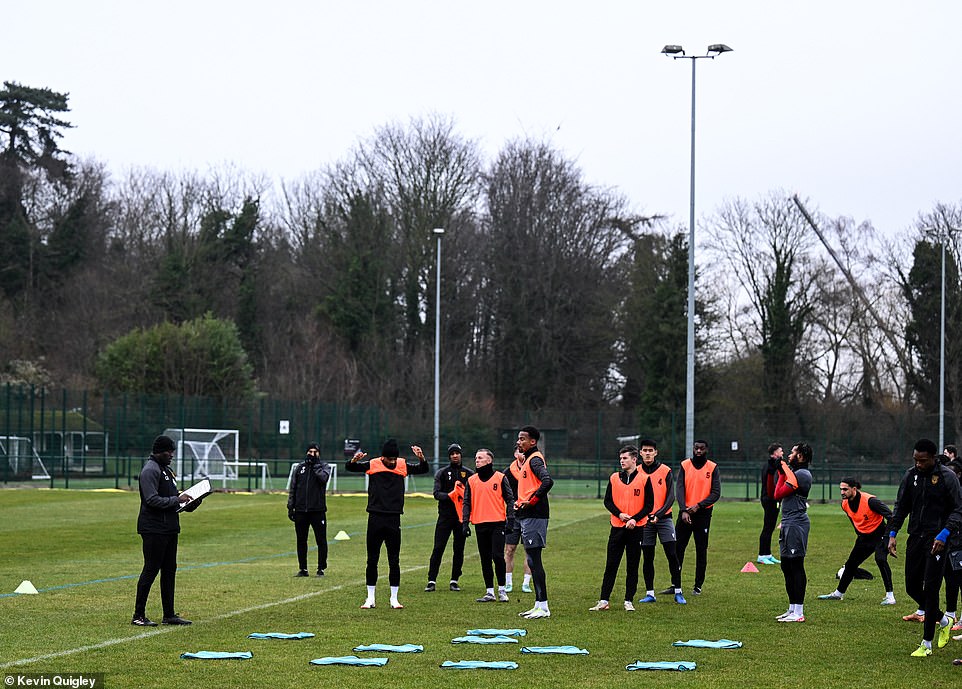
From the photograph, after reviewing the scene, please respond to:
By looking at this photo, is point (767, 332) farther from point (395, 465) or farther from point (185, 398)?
point (395, 465)

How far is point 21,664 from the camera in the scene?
36.2 ft

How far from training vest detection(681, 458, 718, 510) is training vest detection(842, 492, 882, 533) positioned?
1941 millimetres

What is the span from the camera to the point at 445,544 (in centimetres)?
1764

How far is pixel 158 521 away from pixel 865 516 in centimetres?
858

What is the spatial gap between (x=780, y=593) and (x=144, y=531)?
848 centimetres

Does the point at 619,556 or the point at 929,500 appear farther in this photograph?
the point at 619,556

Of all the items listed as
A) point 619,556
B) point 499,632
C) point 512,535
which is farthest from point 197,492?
point 619,556

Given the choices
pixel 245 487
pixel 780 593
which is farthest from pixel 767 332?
pixel 780 593

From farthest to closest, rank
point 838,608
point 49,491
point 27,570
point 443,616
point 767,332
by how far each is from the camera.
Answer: point 767,332, point 49,491, point 27,570, point 838,608, point 443,616

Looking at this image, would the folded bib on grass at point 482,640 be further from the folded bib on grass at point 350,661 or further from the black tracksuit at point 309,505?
→ the black tracksuit at point 309,505

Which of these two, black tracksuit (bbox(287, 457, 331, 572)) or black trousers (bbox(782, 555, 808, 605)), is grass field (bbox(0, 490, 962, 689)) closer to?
black trousers (bbox(782, 555, 808, 605))

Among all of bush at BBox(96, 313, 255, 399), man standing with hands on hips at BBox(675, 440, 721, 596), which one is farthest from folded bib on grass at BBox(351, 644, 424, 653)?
bush at BBox(96, 313, 255, 399)

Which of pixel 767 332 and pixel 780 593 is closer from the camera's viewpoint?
pixel 780 593

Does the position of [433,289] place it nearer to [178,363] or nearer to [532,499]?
[178,363]
